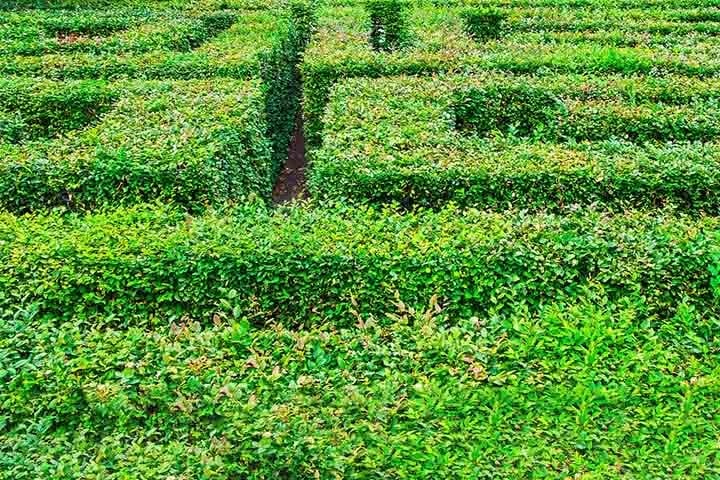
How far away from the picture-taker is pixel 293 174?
11.2 meters

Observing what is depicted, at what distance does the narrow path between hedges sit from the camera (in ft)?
34.5

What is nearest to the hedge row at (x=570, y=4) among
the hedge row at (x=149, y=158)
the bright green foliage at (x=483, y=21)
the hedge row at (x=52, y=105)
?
the bright green foliage at (x=483, y=21)

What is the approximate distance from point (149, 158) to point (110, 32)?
779cm

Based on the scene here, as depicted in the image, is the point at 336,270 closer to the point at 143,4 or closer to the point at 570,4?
the point at 570,4

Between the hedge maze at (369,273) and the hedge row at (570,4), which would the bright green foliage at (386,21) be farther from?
the hedge maze at (369,273)

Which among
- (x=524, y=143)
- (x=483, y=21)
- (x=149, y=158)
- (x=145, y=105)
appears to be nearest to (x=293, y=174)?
(x=145, y=105)

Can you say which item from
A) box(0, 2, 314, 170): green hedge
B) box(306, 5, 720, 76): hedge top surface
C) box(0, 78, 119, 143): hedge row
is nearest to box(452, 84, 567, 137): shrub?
box(306, 5, 720, 76): hedge top surface

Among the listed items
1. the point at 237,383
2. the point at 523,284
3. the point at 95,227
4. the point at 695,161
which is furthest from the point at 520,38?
the point at 237,383

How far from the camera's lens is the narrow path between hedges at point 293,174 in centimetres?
1051

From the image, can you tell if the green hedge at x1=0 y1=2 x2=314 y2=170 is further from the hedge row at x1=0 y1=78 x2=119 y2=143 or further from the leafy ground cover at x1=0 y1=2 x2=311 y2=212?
the hedge row at x1=0 y1=78 x2=119 y2=143

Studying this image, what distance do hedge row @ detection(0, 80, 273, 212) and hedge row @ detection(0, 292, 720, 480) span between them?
92.7 inches

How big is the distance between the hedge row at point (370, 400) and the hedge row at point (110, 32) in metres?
8.03

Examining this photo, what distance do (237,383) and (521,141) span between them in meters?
4.95

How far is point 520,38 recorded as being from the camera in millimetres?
11609
